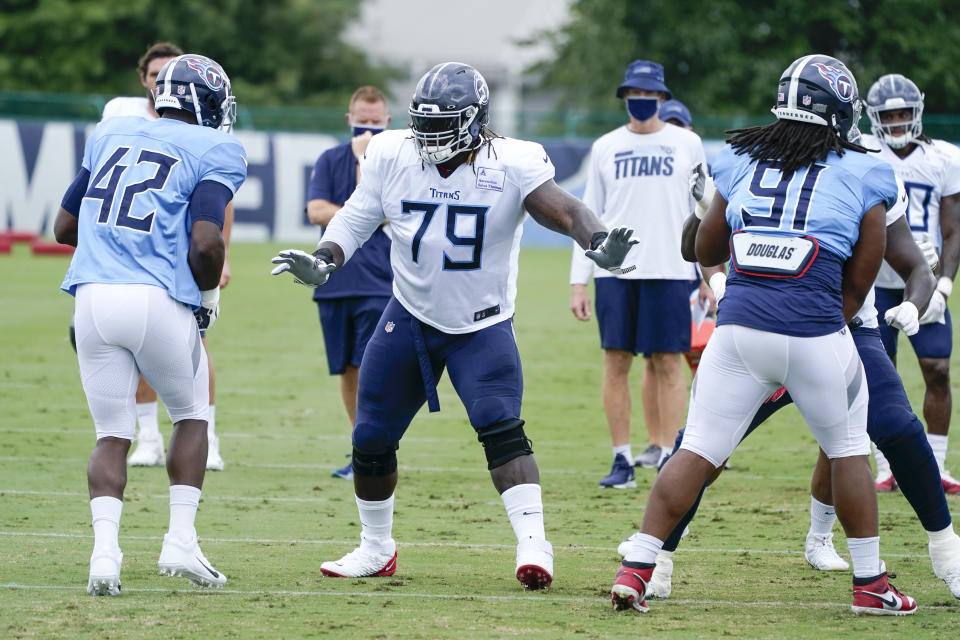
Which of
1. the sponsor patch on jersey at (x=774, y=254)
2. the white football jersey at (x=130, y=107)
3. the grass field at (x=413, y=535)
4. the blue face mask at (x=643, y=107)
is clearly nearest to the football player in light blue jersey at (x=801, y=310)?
the sponsor patch on jersey at (x=774, y=254)

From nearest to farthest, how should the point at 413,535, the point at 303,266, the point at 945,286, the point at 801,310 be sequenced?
the point at 801,310
the point at 303,266
the point at 413,535
the point at 945,286

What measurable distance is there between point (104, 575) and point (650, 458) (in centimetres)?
427

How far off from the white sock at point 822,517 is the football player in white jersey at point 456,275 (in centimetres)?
127

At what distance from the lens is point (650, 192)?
317 inches

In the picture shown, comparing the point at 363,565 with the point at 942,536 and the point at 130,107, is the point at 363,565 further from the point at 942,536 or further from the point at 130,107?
the point at 130,107

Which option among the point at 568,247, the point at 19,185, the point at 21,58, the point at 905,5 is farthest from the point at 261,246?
the point at 905,5

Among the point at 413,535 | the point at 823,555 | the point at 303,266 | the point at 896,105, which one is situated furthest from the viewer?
the point at 896,105

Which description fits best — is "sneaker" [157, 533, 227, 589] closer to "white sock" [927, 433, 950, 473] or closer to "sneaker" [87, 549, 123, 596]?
"sneaker" [87, 549, 123, 596]

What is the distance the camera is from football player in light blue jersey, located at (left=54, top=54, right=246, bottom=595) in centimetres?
505

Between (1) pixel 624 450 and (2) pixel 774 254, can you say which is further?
(1) pixel 624 450

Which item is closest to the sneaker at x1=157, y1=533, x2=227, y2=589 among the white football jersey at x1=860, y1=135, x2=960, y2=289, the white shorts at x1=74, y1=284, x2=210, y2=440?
the white shorts at x1=74, y1=284, x2=210, y2=440

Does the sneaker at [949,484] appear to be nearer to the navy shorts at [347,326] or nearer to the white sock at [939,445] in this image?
the white sock at [939,445]

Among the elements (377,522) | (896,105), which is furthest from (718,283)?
(896,105)

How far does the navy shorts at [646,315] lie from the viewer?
7938 millimetres
